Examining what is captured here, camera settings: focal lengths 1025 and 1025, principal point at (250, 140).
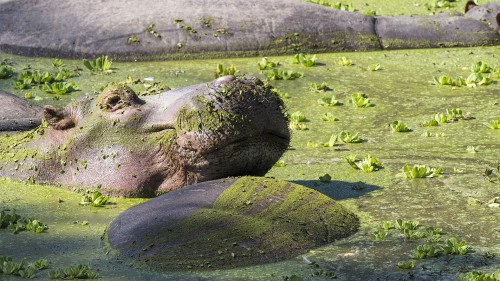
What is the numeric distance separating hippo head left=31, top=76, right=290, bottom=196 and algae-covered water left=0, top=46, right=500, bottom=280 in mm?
150

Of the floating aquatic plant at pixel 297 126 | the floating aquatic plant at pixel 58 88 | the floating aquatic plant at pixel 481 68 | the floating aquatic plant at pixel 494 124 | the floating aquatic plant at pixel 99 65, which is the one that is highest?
the floating aquatic plant at pixel 494 124

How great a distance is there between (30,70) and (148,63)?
108cm

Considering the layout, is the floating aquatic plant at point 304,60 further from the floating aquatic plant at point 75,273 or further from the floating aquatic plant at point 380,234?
the floating aquatic plant at point 75,273

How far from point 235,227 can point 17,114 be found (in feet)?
8.71

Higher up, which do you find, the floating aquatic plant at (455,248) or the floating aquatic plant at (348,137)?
the floating aquatic plant at (455,248)

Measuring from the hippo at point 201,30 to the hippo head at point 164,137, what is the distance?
3.83 meters

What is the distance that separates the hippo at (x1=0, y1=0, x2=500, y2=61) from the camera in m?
9.41

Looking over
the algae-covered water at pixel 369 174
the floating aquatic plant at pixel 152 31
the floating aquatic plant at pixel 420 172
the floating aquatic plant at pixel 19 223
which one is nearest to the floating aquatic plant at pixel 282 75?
the algae-covered water at pixel 369 174

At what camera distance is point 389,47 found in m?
9.91

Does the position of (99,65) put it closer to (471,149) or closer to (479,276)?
(471,149)

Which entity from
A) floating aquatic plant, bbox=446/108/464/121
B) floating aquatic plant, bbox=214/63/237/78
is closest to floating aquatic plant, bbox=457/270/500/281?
floating aquatic plant, bbox=446/108/464/121

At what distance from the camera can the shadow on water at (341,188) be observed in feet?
17.7

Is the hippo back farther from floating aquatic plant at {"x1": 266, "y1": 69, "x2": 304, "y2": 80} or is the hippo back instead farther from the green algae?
the green algae

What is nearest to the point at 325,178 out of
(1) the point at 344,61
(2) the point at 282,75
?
(2) the point at 282,75
